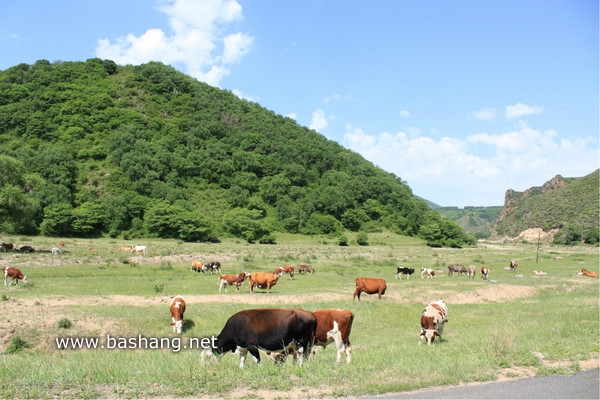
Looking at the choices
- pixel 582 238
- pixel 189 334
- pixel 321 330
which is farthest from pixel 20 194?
pixel 582 238

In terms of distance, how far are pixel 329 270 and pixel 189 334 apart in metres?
24.6

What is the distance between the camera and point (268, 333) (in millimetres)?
9664

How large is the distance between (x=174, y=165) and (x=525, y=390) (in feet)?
337

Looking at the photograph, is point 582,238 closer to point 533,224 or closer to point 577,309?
point 533,224

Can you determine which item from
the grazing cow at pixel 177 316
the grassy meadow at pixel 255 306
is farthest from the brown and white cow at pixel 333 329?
the grazing cow at pixel 177 316

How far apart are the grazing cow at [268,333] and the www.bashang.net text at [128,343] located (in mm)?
4961

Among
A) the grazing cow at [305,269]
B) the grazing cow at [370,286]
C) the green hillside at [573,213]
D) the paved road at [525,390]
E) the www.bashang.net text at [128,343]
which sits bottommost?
the www.bashang.net text at [128,343]

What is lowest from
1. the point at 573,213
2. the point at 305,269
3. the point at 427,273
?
the point at 305,269

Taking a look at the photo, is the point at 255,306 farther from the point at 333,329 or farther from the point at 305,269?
the point at 305,269

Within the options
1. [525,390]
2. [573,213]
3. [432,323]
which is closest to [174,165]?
[432,323]

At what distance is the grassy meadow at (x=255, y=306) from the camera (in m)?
7.99

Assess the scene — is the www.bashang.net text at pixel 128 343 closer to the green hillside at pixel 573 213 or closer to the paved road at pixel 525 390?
the paved road at pixel 525 390

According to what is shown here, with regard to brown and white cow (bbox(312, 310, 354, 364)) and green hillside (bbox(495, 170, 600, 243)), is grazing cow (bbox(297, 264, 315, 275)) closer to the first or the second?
brown and white cow (bbox(312, 310, 354, 364))

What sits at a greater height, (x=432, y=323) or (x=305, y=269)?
(x=432, y=323)
